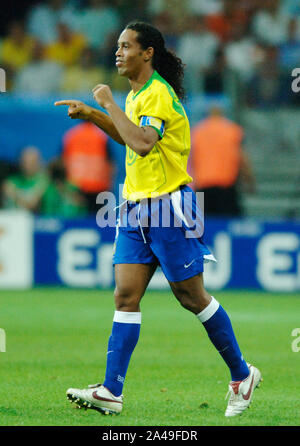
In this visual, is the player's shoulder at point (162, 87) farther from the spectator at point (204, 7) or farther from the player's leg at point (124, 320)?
the spectator at point (204, 7)

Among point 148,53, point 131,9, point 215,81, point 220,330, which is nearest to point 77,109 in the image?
point 148,53

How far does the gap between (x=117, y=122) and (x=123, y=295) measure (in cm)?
101

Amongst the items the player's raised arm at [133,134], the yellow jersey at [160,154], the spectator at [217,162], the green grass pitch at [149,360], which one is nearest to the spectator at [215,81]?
the spectator at [217,162]

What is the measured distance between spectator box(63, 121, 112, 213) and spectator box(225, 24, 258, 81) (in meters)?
2.80

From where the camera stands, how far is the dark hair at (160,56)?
6020 millimetres

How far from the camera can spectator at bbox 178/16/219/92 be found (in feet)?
53.6

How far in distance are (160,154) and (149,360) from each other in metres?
2.69

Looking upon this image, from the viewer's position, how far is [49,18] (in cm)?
1794

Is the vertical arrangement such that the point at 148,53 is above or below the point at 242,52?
below

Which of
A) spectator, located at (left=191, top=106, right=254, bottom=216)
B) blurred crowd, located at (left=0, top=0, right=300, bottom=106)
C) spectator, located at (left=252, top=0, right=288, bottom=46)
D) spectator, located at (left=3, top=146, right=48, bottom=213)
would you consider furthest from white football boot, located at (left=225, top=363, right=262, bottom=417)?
spectator, located at (left=252, top=0, right=288, bottom=46)

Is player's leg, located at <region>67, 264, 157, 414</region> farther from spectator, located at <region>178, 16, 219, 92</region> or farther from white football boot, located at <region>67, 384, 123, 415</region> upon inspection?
spectator, located at <region>178, 16, 219, 92</region>

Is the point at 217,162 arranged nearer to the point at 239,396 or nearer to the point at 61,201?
the point at 61,201

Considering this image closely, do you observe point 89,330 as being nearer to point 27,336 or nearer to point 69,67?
point 27,336
